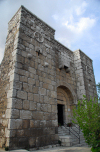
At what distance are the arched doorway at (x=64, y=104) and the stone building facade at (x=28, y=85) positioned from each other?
106cm

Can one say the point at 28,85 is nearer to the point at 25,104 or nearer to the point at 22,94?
the point at 22,94

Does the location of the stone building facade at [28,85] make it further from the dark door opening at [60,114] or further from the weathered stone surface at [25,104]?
the dark door opening at [60,114]

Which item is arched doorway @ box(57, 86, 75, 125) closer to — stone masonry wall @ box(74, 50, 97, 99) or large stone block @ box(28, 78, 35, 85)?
stone masonry wall @ box(74, 50, 97, 99)

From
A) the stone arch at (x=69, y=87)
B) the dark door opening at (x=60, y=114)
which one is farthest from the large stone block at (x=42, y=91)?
the dark door opening at (x=60, y=114)

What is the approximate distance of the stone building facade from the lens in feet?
16.8

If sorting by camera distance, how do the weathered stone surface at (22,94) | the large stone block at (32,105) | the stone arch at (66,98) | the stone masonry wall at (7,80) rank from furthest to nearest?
the stone arch at (66,98) → the large stone block at (32,105) → the weathered stone surface at (22,94) → the stone masonry wall at (7,80)

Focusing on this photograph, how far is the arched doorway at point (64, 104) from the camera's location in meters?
9.50

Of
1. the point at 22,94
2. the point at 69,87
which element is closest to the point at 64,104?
the point at 69,87

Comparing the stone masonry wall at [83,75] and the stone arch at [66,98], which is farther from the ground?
the stone masonry wall at [83,75]

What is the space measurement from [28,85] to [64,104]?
188 inches

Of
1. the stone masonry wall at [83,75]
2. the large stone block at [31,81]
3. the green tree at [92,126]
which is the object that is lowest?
the green tree at [92,126]

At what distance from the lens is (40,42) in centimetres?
735

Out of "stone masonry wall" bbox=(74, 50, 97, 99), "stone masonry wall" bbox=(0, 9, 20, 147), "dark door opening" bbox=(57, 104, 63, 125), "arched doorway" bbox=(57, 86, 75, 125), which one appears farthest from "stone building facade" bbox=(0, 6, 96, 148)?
"stone masonry wall" bbox=(74, 50, 97, 99)

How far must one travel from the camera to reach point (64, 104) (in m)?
9.80
